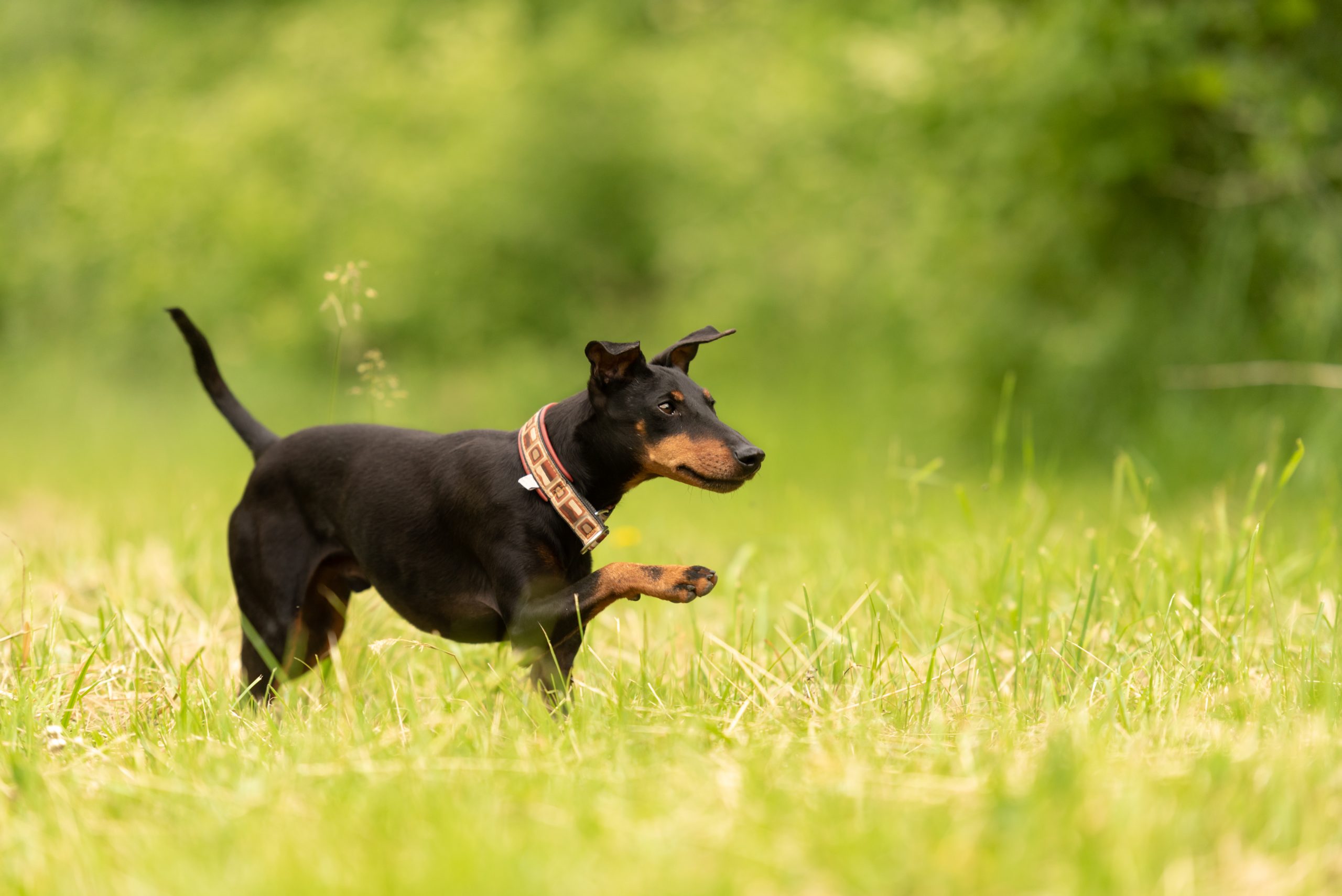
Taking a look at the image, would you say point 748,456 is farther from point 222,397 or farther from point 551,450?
point 222,397

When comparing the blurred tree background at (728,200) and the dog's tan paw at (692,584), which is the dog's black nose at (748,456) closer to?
the dog's tan paw at (692,584)

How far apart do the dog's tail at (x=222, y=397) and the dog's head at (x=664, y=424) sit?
120cm

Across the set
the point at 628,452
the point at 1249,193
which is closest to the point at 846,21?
the point at 1249,193

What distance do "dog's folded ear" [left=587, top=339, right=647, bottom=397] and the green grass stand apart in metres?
0.66

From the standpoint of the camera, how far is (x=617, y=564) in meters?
2.87

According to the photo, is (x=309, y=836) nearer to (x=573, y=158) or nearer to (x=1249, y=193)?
(x=1249, y=193)

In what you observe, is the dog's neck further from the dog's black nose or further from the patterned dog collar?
the dog's black nose

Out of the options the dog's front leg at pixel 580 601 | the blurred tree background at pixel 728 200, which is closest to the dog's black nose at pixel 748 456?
the dog's front leg at pixel 580 601

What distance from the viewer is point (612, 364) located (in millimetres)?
2939

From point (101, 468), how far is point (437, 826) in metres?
8.42

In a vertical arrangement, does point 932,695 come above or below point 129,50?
below

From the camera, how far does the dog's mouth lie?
2846 mm

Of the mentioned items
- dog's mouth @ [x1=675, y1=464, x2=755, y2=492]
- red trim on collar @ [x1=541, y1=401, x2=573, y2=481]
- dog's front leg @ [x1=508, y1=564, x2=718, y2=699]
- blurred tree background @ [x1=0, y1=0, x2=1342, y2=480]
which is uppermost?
blurred tree background @ [x1=0, y1=0, x2=1342, y2=480]

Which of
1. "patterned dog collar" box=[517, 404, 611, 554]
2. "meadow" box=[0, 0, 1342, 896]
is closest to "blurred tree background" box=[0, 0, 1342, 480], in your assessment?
"meadow" box=[0, 0, 1342, 896]
